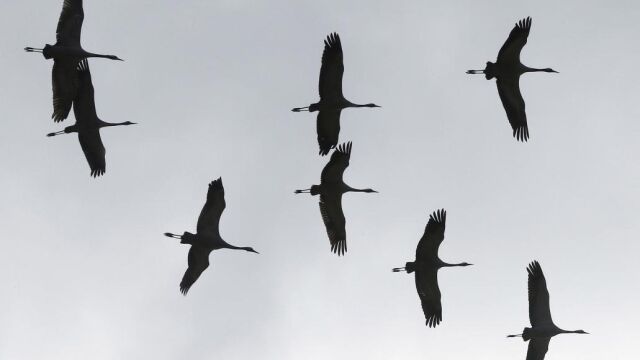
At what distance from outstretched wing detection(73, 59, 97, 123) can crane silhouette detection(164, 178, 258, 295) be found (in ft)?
14.6

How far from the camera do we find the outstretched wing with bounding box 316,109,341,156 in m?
43.3

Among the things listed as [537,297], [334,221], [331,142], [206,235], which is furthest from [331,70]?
[537,297]

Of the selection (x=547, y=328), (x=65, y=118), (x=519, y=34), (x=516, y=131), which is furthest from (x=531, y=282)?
(x=65, y=118)

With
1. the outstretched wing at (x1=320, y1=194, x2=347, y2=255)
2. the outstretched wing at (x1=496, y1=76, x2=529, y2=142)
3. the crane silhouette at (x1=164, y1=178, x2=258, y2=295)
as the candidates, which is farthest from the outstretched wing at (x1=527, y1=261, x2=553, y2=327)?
the crane silhouette at (x1=164, y1=178, x2=258, y2=295)

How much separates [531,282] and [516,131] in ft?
13.4

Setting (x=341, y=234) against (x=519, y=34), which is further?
(x=341, y=234)

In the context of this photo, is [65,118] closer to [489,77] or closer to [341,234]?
[341,234]

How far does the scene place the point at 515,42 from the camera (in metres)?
41.2

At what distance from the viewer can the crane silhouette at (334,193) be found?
43.2 m

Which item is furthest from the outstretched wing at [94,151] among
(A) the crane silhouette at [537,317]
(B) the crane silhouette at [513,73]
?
(A) the crane silhouette at [537,317]

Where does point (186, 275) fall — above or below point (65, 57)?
below

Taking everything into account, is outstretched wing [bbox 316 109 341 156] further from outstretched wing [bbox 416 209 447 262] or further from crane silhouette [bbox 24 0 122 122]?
crane silhouette [bbox 24 0 122 122]

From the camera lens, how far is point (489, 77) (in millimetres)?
41500

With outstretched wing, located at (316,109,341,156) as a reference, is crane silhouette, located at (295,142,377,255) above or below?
below
